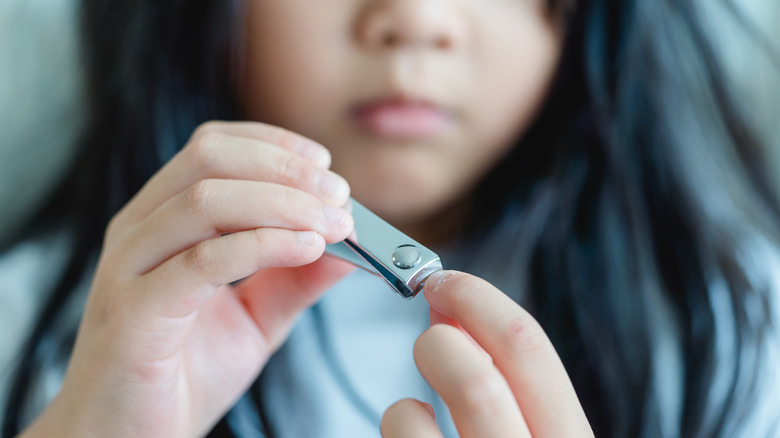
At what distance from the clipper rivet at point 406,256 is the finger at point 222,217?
23 mm

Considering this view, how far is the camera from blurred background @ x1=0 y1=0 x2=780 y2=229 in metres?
0.63

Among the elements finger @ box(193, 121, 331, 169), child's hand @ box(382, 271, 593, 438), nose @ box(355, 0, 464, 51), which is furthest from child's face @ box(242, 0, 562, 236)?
child's hand @ box(382, 271, 593, 438)

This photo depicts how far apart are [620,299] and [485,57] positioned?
0.23 meters

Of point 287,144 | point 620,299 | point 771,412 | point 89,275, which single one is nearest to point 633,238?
point 620,299

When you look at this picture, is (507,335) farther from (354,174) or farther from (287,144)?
(354,174)

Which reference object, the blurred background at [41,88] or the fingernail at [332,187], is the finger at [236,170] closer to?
the fingernail at [332,187]

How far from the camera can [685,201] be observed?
1.84 ft

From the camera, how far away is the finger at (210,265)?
0.26m

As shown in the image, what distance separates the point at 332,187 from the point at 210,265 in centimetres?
6

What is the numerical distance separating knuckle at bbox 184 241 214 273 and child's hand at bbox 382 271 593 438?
0.31 ft

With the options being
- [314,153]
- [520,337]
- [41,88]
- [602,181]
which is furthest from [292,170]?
[41,88]

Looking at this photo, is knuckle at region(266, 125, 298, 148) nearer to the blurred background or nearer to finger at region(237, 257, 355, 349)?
finger at region(237, 257, 355, 349)

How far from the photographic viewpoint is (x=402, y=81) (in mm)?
417

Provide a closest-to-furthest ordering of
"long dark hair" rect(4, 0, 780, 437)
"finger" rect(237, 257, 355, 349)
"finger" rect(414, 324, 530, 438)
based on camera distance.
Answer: "finger" rect(414, 324, 530, 438), "finger" rect(237, 257, 355, 349), "long dark hair" rect(4, 0, 780, 437)
